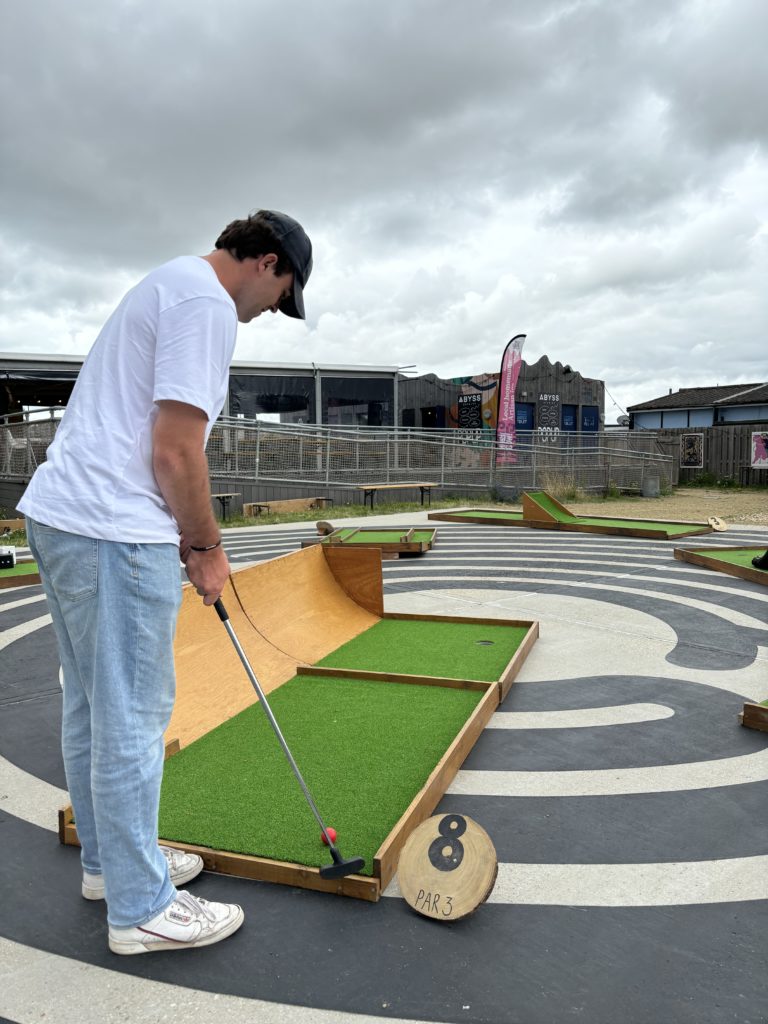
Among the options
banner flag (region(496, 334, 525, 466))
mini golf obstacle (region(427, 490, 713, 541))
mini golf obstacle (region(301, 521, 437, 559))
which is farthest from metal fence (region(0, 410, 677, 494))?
mini golf obstacle (region(301, 521, 437, 559))

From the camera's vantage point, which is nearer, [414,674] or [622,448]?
[414,674]

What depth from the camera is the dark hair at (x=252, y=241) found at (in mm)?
1970

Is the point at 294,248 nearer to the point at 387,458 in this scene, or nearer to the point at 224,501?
the point at 224,501

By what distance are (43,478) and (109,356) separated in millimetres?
360

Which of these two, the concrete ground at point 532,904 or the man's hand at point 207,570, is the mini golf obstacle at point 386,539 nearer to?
the concrete ground at point 532,904

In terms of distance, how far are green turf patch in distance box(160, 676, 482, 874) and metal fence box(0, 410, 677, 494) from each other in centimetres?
1355

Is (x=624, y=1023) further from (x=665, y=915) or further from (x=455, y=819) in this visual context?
(x=455, y=819)

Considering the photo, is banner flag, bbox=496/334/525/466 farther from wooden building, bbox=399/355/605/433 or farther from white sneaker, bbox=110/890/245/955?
white sneaker, bbox=110/890/245/955

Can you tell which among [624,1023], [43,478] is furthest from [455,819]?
[43,478]

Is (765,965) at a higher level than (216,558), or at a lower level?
lower

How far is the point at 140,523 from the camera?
1819 mm

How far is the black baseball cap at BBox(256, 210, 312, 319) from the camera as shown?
198cm

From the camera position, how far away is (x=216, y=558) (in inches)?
77.7

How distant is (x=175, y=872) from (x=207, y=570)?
3.34ft
